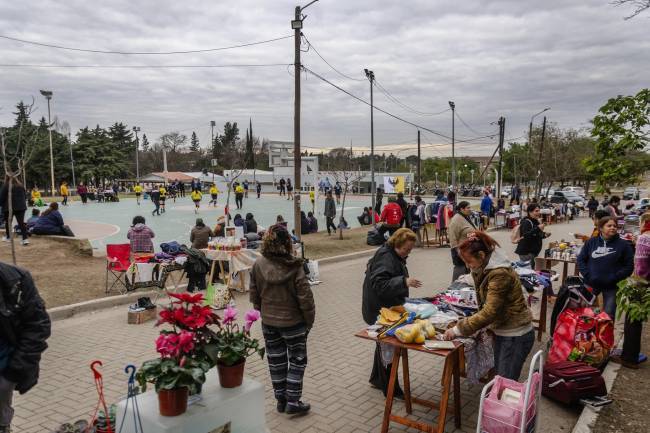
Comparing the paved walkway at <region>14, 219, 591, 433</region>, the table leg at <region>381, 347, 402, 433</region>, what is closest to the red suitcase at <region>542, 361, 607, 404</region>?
the paved walkway at <region>14, 219, 591, 433</region>

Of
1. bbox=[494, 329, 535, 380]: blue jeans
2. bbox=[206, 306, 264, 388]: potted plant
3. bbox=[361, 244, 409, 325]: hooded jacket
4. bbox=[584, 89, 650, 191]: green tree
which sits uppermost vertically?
bbox=[584, 89, 650, 191]: green tree

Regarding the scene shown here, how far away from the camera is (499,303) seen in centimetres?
372

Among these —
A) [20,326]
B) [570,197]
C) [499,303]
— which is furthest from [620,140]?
[570,197]

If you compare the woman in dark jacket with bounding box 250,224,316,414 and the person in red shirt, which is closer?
the woman in dark jacket with bounding box 250,224,316,414

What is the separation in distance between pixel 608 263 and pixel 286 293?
14.1ft

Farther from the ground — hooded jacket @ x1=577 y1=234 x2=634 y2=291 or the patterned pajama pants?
hooded jacket @ x1=577 y1=234 x2=634 y2=291

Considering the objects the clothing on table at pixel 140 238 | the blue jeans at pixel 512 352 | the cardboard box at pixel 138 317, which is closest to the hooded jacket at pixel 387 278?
the blue jeans at pixel 512 352

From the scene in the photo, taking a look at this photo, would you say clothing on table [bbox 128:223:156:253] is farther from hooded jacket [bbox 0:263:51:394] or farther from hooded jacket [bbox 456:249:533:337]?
hooded jacket [bbox 456:249:533:337]

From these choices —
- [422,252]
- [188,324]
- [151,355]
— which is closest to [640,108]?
[188,324]

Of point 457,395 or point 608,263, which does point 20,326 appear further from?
point 608,263

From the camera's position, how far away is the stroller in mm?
3371

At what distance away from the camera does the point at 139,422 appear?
2902 mm

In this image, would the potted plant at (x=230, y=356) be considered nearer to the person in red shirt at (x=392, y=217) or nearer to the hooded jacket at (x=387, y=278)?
the hooded jacket at (x=387, y=278)

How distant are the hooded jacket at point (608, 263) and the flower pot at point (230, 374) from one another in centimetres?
494
